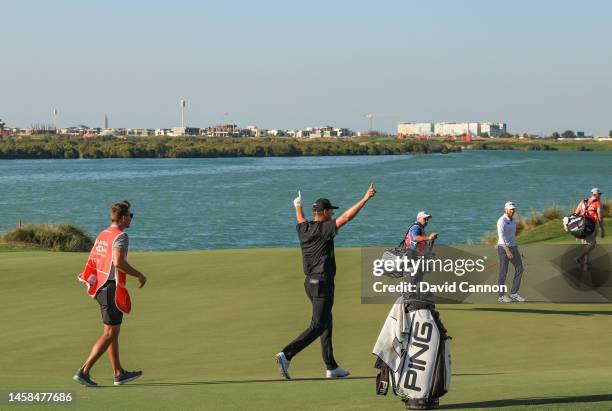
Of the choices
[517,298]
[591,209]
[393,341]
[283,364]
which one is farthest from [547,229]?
[393,341]

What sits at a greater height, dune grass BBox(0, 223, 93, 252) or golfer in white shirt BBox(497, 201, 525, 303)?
golfer in white shirt BBox(497, 201, 525, 303)

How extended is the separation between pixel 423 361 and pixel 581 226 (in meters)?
10.8

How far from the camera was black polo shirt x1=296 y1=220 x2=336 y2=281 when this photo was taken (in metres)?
11.0

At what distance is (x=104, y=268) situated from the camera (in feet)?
34.7

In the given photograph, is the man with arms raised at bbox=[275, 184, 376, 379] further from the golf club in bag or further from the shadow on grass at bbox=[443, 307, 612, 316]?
Result: the shadow on grass at bbox=[443, 307, 612, 316]

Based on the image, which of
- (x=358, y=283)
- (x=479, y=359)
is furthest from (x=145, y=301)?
(x=479, y=359)

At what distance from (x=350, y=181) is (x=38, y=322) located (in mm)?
96608

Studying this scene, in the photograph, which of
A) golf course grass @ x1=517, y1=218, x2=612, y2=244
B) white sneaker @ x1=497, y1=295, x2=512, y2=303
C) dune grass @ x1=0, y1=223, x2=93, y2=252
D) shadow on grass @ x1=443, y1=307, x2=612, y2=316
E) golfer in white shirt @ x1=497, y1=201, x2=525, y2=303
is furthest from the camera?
dune grass @ x1=0, y1=223, x2=93, y2=252

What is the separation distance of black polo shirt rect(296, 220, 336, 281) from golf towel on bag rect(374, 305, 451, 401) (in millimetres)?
2355

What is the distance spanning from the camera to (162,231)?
6025 centimetres

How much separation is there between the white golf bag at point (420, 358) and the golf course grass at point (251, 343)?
208mm

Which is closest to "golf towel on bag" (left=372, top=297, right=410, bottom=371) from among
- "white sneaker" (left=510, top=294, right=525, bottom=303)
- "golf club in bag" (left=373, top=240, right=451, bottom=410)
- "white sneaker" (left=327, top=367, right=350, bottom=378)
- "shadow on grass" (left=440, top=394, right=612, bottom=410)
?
"golf club in bag" (left=373, top=240, right=451, bottom=410)

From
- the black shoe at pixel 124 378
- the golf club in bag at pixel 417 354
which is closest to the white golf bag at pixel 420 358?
the golf club in bag at pixel 417 354

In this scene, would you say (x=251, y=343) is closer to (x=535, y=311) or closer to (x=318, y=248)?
(x=318, y=248)
